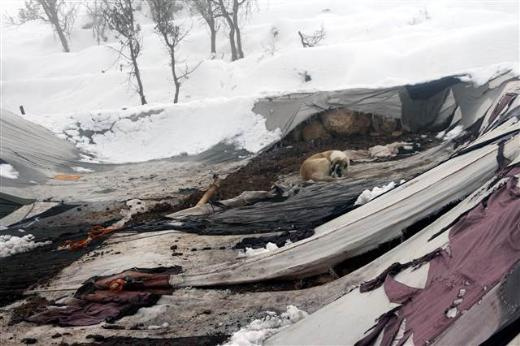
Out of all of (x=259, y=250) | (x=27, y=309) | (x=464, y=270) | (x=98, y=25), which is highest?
(x=98, y=25)

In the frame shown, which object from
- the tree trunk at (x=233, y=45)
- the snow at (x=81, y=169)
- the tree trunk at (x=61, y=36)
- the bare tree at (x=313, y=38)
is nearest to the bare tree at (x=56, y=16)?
the tree trunk at (x=61, y=36)

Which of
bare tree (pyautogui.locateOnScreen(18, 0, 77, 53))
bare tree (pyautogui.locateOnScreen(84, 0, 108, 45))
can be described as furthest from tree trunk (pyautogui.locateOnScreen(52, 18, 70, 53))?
bare tree (pyautogui.locateOnScreen(84, 0, 108, 45))

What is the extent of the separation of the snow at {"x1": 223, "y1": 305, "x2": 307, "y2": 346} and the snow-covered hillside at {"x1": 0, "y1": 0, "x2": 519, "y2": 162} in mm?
5931

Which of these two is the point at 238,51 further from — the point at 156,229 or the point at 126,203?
the point at 156,229

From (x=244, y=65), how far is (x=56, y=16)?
11257 millimetres

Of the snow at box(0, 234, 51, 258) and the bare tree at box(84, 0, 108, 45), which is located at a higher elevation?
the bare tree at box(84, 0, 108, 45)

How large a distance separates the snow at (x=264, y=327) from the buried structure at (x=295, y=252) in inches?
0.5

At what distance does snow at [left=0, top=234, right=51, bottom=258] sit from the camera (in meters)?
5.44

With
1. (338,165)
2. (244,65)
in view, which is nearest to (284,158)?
(338,165)

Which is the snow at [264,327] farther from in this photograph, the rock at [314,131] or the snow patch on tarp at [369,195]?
the rock at [314,131]

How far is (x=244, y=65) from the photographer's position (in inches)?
673

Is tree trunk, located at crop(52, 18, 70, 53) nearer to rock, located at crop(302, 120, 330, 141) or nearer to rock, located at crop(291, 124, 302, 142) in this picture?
rock, located at crop(291, 124, 302, 142)

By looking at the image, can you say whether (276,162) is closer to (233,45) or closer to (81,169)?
(81,169)

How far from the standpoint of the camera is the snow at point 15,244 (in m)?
5.44
